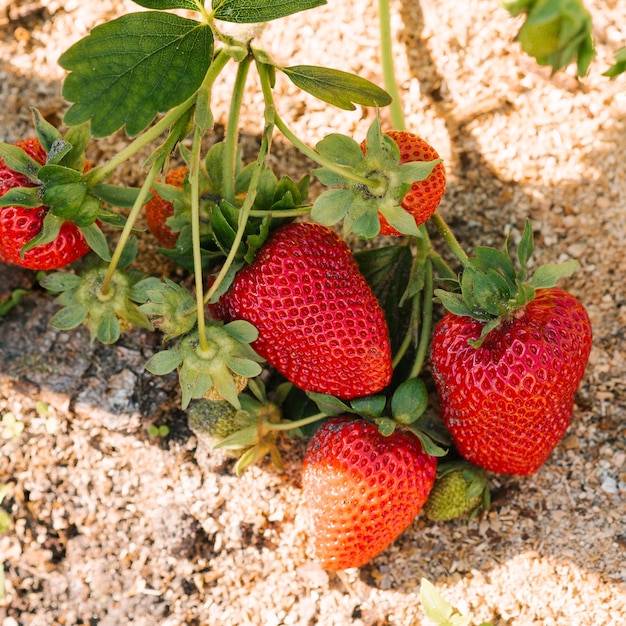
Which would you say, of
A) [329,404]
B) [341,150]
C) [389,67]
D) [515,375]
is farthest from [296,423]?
[389,67]

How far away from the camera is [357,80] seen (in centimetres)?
133

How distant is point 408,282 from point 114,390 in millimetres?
649

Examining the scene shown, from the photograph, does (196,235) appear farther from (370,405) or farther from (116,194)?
(370,405)

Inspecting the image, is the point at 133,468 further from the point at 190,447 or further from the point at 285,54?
the point at 285,54

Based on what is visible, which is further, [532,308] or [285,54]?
[285,54]

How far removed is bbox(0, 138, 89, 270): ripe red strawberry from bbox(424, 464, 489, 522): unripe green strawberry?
83 centimetres

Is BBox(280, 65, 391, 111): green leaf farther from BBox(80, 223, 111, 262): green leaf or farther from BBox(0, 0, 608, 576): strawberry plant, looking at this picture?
BBox(80, 223, 111, 262): green leaf

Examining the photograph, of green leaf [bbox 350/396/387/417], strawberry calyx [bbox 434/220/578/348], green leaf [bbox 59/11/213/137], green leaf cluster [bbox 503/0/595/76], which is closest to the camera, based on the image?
green leaf cluster [bbox 503/0/595/76]

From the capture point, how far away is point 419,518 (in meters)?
1.64

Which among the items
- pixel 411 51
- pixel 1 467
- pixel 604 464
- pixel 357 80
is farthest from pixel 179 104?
pixel 604 464

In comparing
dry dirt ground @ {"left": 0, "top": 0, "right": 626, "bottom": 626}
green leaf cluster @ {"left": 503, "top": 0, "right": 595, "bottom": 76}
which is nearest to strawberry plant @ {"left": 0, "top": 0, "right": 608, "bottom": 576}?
dry dirt ground @ {"left": 0, "top": 0, "right": 626, "bottom": 626}

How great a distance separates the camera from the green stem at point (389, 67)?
158cm

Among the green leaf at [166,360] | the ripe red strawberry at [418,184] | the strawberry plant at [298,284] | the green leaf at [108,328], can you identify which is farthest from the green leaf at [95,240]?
the ripe red strawberry at [418,184]

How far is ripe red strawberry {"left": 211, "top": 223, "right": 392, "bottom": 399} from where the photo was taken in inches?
53.4
